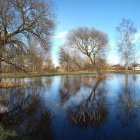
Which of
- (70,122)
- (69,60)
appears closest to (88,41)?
(69,60)

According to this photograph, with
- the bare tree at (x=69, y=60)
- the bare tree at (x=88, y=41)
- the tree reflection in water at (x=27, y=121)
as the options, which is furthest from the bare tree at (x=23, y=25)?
the bare tree at (x=69, y=60)

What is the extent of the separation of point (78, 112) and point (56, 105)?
250 centimetres

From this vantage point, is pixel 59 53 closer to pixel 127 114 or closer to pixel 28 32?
pixel 28 32

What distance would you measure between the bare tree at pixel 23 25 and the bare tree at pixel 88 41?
2713 cm

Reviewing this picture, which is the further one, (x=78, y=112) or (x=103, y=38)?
(x=103, y=38)

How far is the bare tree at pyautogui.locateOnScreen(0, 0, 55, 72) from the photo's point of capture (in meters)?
21.0

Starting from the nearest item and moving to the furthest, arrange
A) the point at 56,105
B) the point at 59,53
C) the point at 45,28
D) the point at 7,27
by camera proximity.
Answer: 1. the point at 56,105
2. the point at 7,27
3. the point at 45,28
4. the point at 59,53

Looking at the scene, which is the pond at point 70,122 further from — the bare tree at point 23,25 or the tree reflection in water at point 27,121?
the bare tree at point 23,25

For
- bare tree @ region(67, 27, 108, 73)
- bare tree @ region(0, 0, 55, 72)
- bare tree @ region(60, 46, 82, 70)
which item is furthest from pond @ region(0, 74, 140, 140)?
bare tree @ region(60, 46, 82, 70)

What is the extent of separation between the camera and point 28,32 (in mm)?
22797

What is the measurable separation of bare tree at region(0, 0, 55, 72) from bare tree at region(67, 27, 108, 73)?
1068 inches

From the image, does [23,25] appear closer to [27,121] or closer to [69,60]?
[27,121]

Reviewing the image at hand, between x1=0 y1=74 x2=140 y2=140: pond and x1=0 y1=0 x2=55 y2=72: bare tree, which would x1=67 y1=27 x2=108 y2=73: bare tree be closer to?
x1=0 y1=0 x2=55 y2=72: bare tree

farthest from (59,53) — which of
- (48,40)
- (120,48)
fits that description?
(48,40)
